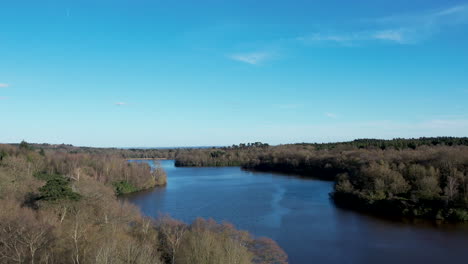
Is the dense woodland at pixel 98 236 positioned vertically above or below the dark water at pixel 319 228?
above

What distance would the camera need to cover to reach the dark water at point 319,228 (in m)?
17.6

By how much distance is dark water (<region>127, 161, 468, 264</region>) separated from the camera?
57.8 ft


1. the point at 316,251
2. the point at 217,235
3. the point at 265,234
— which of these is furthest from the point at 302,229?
the point at 217,235

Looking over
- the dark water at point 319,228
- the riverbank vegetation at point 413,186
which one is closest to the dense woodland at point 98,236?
the dark water at point 319,228

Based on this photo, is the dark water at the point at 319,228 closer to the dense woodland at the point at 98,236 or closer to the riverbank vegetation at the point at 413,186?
the riverbank vegetation at the point at 413,186

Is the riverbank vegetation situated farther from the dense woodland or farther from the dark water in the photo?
the dense woodland

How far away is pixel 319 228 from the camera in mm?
22656

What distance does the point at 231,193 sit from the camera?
37531mm

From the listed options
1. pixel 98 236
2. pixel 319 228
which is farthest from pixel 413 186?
pixel 98 236

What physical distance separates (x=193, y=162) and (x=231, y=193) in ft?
166

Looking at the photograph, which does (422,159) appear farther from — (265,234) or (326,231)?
(265,234)

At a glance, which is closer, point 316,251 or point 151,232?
point 151,232

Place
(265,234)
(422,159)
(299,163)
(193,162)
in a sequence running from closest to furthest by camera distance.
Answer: (265,234)
(422,159)
(299,163)
(193,162)

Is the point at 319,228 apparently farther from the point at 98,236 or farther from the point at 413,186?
the point at 98,236
